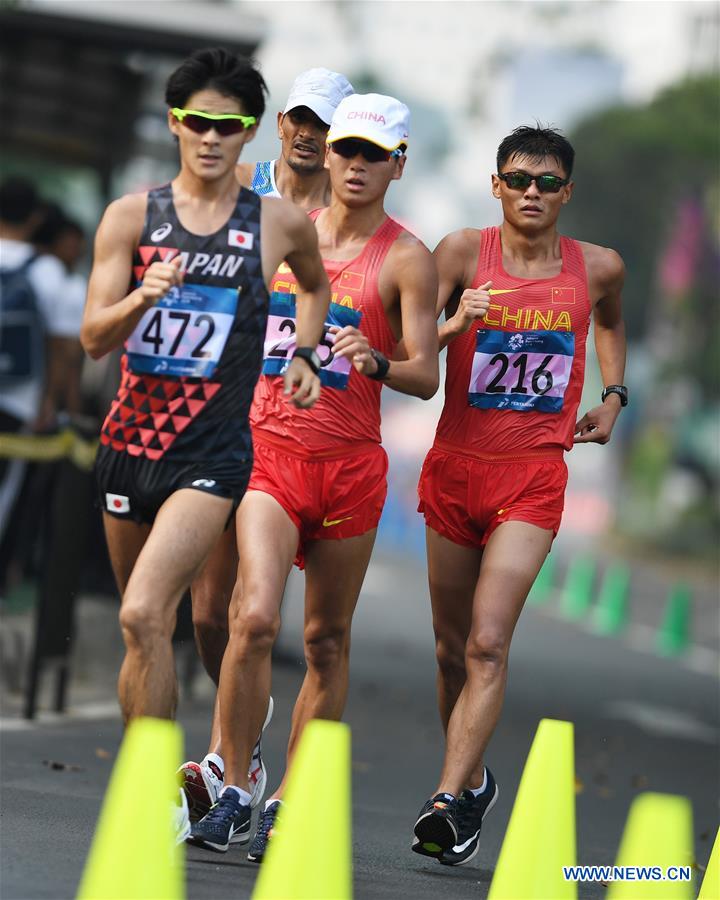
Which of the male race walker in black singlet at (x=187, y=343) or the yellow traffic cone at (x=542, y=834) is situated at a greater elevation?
the male race walker in black singlet at (x=187, y=343)

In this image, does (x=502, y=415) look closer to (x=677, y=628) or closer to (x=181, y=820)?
(x=181, y=820)

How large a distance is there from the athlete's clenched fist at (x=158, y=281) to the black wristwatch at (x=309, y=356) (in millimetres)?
682

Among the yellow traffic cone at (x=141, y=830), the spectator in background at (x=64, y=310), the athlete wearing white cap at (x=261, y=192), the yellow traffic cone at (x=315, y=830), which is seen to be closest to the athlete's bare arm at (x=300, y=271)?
the athlete wearing white cap at (x=261, y=192)

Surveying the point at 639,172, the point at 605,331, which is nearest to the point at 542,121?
the point at 605,331

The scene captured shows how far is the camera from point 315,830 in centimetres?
524

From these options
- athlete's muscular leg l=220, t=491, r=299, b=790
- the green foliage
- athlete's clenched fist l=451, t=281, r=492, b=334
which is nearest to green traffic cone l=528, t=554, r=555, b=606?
athlete's clenched fist l=451, t=281, r=492, b=334

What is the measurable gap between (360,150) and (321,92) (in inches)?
18.4

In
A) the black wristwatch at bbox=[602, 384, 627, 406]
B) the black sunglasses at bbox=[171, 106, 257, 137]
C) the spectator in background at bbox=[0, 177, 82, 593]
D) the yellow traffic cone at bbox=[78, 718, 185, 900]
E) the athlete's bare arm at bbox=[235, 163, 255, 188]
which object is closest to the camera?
the yellow traffic cone at bbox=[78, 718, 185, 900]

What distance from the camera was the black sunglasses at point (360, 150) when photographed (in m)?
7.21

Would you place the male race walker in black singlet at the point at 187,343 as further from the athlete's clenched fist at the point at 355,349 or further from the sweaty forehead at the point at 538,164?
the sweaty forehead at the point at 538,164

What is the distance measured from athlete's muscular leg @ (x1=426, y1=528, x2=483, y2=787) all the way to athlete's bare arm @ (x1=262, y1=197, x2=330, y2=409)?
47.6 inches

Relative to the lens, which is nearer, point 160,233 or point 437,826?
point 160,233

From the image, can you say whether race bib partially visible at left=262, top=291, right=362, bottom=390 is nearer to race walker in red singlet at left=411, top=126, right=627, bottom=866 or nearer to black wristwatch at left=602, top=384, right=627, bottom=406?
race walker in red singlet at left=411, top=126, right=627, bottom=866

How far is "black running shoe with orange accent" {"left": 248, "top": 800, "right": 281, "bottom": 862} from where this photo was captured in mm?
6828
